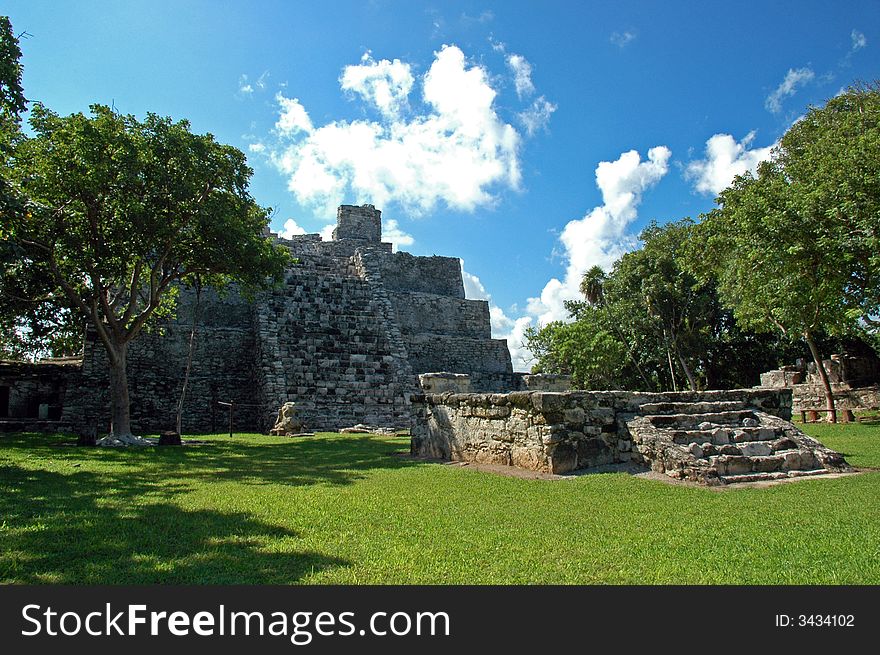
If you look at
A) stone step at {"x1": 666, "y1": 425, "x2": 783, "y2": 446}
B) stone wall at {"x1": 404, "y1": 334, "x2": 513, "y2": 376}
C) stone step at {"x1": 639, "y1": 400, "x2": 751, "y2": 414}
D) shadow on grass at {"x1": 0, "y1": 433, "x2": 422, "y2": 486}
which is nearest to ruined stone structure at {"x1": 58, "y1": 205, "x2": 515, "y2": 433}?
stone wall at {"x1": 404, "y1": 334, "x2": 513, "y2": 376}

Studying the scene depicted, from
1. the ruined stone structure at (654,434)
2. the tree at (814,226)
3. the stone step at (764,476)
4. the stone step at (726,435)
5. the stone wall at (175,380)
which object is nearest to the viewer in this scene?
the stone step at (764,476)

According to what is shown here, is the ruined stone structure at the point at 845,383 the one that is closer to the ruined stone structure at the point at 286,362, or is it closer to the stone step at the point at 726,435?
the ruined stone structure at the point at 286,362

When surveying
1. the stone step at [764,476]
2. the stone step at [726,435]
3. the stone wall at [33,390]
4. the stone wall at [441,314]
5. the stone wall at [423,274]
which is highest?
the stone wall at [423,274]

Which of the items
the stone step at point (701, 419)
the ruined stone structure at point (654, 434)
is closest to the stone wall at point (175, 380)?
the ruined stone structure at point (654, 434)

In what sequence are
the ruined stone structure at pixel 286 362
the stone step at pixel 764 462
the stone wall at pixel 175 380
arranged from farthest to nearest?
the stone wall at pixel 175 380, the ruined stone structure at pixel 286 362, the stone step at pixel 764 462

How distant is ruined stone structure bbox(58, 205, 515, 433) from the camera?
1716 centimetres

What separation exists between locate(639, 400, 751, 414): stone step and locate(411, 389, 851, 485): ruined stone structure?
0.05 feet

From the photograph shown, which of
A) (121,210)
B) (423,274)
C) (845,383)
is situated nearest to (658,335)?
(845,383)

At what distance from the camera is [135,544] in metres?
3.99

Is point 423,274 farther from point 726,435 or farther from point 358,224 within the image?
point 726,435

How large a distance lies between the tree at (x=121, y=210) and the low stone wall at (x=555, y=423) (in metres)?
7.90

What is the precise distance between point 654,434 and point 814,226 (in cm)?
852

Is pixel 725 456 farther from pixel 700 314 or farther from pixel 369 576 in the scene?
pixel 700 314

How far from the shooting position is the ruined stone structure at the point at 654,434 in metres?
6.97
